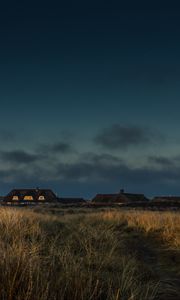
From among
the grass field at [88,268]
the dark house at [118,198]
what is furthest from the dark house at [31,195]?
the grass field at [88,268]

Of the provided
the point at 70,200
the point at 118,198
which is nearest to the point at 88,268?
the point at 118,198

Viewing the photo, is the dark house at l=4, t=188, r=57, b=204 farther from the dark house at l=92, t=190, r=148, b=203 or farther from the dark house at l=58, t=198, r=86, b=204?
the dark house at l=92, t=190, r=148, b=203

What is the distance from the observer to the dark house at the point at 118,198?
71.5 m

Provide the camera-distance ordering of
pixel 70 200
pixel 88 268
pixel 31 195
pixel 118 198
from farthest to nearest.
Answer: pixel 70 200, pixel 31 195, pixel 118 198, pixel 88 268

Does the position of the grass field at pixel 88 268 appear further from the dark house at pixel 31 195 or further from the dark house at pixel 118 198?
the dark house at pixel 31 195

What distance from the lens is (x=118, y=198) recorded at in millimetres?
72000

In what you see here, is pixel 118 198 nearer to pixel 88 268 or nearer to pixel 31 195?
pixel 31 195

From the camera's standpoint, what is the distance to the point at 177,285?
6246 millimetres

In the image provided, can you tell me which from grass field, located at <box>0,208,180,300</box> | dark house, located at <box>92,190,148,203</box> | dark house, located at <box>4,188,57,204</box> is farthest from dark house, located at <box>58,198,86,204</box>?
grass field, located at <box>0,208,180,300</box>

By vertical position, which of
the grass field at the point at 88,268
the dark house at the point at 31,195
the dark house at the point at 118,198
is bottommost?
the grass field at the point at 88,268

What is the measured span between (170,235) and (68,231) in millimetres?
2766

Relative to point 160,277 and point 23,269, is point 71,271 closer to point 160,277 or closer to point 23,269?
point 23,269

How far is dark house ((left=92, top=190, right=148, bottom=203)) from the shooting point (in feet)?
235

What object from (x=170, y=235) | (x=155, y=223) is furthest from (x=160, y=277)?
(x=155, y=223)
